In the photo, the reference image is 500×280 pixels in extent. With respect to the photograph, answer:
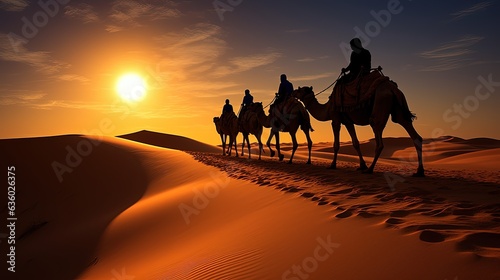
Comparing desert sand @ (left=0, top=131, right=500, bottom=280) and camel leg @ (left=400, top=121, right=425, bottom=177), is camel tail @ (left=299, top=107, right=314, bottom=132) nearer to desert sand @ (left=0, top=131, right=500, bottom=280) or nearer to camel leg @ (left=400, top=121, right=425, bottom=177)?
desert sand @ (left=0, top=131, right=500, bottom=280)

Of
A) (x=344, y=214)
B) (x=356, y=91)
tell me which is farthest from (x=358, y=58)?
(x=344, y=214)

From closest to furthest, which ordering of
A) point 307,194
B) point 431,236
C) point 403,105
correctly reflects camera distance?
point 431,236 < point 307,194 < point 403,105

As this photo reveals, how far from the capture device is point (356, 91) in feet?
30.4

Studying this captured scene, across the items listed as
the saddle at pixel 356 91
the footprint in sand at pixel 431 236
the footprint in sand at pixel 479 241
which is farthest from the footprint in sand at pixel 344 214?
the saddle at pixel 356 91

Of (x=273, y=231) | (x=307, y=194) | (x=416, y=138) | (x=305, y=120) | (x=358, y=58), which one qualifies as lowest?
(x=273, y=231)

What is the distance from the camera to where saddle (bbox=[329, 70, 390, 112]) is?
8.66 metres

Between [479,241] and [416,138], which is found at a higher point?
[416,138]

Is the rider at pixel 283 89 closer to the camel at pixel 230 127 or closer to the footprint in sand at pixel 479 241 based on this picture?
the camel at pixel 230 127

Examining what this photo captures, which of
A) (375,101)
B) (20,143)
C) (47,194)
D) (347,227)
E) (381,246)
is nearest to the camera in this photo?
(381,246)

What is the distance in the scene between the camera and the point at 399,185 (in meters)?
6.57

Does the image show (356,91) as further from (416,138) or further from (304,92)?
(304,92)

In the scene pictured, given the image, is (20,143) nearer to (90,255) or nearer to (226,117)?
(226,117)

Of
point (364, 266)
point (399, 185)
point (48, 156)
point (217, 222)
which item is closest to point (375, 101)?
point (399, 185)

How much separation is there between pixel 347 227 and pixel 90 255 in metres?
6.16
